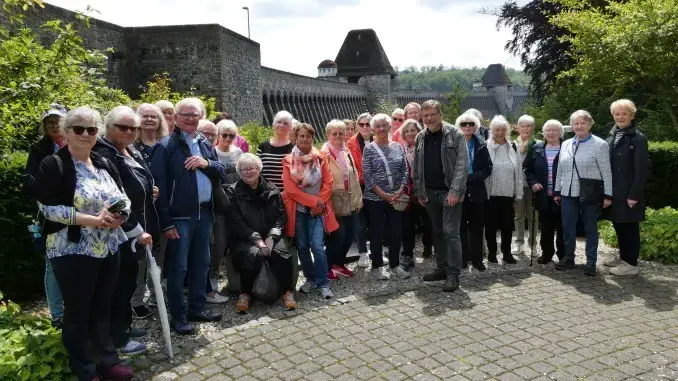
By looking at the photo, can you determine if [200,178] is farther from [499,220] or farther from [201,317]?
[499,220]

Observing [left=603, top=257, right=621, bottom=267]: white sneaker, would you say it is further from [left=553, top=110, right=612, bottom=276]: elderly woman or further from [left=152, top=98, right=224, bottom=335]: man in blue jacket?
[left=152, top=98, right=224, bottom=335]: man in blue jacket

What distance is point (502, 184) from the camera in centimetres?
658

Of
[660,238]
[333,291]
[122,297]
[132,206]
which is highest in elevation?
[132,206]

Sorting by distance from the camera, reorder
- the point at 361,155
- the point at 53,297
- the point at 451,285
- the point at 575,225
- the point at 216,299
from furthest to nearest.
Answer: the point at 361,155 < the point at 575,225 < the point at 451,285 < the point at 216,299 < the point at 53,297

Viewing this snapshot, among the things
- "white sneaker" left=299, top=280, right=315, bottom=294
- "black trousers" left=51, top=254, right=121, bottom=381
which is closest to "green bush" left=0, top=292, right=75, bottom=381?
"black trousers" left=51, top=254, right=121, bottom=381

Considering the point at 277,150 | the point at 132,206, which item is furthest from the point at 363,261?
the point at 132,206

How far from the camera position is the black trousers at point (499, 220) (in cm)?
669

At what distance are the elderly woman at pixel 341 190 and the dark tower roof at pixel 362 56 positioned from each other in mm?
48786

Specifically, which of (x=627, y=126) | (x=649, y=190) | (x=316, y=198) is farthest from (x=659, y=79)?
(x=316, y=198)

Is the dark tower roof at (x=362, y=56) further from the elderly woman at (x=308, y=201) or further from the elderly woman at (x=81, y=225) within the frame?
the elderly woman at (x=81, y=225)

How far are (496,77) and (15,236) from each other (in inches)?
3780

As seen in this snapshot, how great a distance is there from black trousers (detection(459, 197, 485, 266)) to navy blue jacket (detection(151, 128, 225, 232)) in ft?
10.5

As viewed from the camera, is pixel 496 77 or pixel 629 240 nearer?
pixel 629 240

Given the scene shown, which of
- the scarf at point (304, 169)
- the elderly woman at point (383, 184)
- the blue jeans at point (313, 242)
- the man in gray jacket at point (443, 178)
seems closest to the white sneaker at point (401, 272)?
the elderly woman at point (383, 184)
